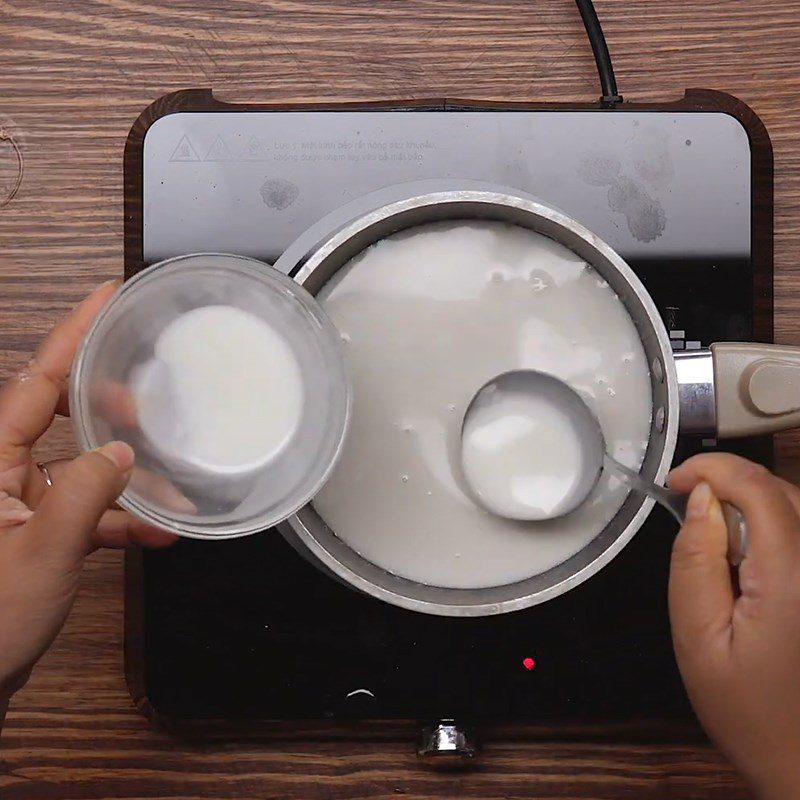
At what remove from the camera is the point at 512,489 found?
1.71 ft

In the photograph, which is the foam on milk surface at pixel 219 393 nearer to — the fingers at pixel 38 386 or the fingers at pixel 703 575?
the fingers at pixel 38 386

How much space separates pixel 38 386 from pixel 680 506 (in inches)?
14.1

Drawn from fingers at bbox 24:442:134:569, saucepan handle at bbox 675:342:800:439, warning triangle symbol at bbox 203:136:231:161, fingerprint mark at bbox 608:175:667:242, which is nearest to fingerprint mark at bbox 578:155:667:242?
fingerprint mark at bbox 608:175:667:242

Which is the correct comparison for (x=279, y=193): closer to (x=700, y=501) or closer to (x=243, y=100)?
(x=243, y=100)

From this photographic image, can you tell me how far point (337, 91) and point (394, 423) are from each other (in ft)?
0.74

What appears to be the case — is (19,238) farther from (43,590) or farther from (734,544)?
(734,544)

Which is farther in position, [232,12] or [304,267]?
[232,12]

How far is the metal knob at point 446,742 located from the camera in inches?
21.9

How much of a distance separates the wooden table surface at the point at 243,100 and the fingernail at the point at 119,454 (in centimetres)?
16

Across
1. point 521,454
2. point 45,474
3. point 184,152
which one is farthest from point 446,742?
point 184,152

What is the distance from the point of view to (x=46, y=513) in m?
Answer: 0.44

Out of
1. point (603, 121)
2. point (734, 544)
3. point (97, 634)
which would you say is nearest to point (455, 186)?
point (603, 121)

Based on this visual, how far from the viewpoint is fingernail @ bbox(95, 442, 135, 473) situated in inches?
17.1

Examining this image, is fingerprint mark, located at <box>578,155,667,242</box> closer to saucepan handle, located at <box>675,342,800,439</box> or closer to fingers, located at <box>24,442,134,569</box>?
saucepan handle, located at <box>675,342,800,439</box>
